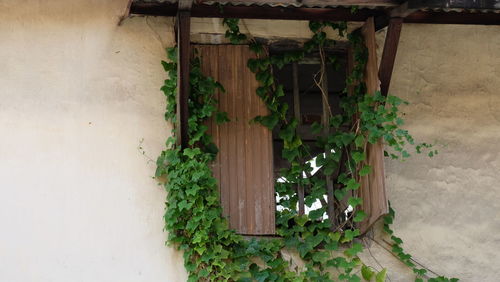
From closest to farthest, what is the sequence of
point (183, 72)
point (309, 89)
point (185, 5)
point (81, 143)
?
point (185, 5) → point (183, 72) → point (81, 143) → point (309, 89)

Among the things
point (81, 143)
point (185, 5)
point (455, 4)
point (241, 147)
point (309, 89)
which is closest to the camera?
point (455, 4)

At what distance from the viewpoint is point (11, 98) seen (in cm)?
578

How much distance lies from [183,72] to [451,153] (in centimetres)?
191

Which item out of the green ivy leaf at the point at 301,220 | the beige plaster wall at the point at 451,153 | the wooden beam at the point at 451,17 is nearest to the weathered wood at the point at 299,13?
the wooden beam at the point at 451,17

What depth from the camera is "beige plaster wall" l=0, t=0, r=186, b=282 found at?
5562 mm

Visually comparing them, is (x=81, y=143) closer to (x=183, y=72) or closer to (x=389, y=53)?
(x=183, y=72)

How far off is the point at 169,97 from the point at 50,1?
101 cm

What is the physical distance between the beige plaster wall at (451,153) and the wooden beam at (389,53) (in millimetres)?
395

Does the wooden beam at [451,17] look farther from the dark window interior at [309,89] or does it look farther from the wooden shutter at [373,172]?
the dark window interior at [309,89]

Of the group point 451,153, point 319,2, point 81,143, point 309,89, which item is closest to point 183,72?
point 81,143

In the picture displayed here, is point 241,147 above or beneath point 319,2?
beneath

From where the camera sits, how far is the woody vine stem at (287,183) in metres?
5.62

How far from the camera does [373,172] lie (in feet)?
19.1

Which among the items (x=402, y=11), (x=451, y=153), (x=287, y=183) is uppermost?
(x=402, y=11)
